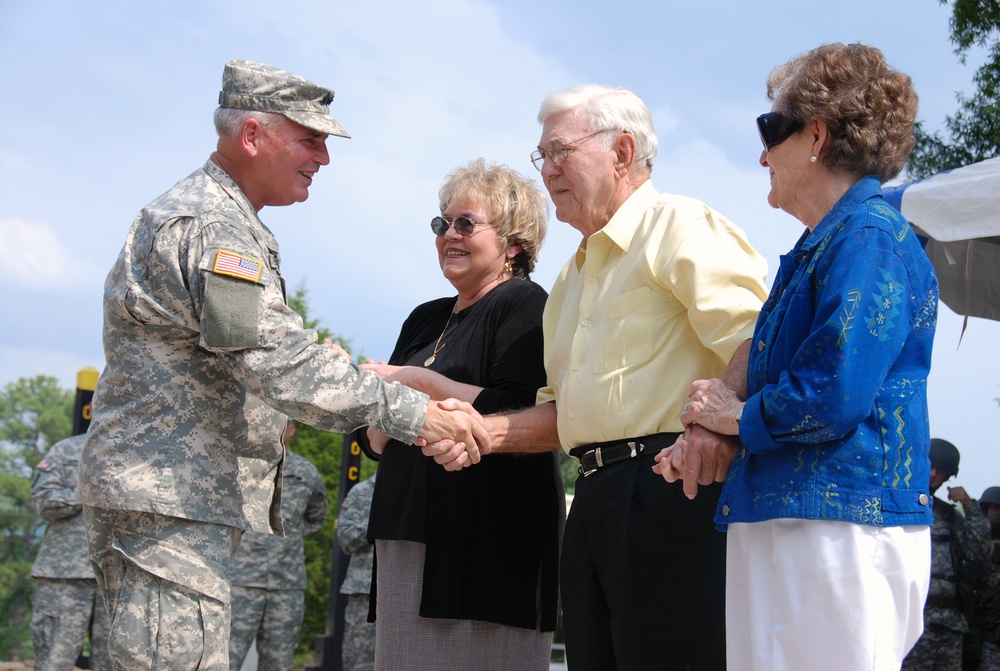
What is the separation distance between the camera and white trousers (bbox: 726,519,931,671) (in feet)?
6.78

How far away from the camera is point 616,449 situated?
3.02 meters

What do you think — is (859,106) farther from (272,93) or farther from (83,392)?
(83,392)

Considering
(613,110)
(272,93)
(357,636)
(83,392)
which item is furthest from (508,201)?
(83,392)

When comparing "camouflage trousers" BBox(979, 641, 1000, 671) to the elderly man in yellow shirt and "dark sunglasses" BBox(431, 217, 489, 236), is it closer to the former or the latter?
the elderly man in yellow shirt

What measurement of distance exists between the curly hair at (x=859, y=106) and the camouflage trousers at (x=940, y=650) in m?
5.24

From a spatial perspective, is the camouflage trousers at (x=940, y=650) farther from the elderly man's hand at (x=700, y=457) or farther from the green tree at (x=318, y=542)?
the green tree at (x=318, y=542)

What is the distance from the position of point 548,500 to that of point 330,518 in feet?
39.1

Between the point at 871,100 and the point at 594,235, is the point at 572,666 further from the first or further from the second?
the point at 871,100

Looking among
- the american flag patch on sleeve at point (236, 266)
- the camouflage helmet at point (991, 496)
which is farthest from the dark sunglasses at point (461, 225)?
the camouflage helmet at point (991, 496)

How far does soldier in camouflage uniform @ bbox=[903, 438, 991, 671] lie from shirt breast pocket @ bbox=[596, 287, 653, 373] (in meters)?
4.71

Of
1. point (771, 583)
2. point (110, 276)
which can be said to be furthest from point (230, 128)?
point (771, 583)

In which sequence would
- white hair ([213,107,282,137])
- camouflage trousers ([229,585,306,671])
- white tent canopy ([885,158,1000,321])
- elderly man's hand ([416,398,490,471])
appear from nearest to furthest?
elderly man's hand ([416,398,490,471]) → white hair ([213,107,282,137]) → white tent canopy ([885,158,1000,321]) → camouflage trousers ([229,585,306,671])

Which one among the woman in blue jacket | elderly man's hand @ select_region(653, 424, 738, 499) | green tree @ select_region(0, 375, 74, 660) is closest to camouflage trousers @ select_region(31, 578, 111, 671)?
green tree @ select_region(0, 375, 74, 660)

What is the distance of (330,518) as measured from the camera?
15117 millimetres
